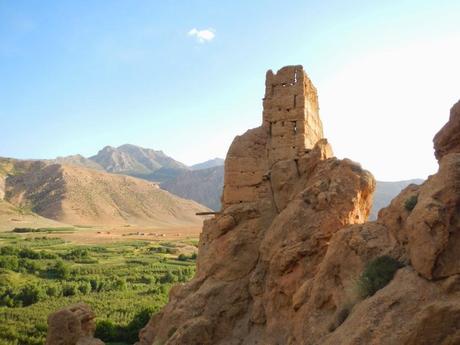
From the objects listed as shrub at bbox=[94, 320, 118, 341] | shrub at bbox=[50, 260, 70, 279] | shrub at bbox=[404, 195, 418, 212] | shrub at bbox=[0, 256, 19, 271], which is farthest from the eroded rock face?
shrub at bbox=[0, 256, 19, 271]

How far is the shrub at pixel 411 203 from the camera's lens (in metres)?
12.3

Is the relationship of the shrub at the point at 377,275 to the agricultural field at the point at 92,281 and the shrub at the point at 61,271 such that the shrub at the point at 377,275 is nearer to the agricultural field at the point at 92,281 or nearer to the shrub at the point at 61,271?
the agricultural field at the point at 92,281

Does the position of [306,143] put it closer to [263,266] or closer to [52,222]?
[263,266]

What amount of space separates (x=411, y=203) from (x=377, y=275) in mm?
2411

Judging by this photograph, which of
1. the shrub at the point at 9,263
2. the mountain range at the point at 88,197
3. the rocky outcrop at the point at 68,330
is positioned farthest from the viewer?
the mountain range at the point at 88,197

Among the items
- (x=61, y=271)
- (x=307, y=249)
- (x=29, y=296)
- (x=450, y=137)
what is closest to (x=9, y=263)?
(x=61, y=271)

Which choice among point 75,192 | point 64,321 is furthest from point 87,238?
point 64,321

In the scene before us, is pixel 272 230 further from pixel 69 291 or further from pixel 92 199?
pixel 92 199

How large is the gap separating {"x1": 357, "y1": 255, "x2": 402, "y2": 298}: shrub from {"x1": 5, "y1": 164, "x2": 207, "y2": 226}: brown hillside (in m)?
→ 134

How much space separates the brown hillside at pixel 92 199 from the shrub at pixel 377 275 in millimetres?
134250

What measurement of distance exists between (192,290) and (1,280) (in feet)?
156

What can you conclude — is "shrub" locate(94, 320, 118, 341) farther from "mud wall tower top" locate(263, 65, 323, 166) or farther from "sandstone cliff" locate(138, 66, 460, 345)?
"mud wall tower top" locate(263, 65, 323, 166)

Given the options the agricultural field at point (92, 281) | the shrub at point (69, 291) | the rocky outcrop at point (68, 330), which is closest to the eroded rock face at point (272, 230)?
the rocky outcrop at point (68, 330)

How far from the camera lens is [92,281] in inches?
2406
